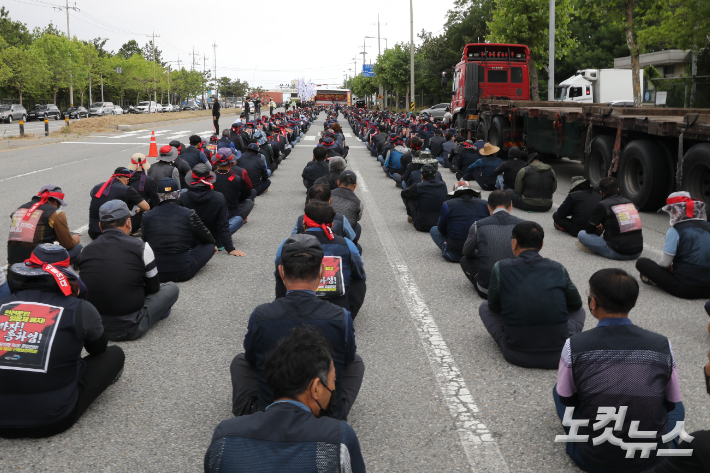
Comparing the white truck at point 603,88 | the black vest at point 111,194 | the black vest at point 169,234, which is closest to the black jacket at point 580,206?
the black vest at point 169,234

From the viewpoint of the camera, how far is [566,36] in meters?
36.4

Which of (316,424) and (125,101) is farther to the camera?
(125,101)

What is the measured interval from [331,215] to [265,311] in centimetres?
209

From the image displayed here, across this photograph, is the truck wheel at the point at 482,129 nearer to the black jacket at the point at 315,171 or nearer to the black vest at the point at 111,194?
the black jacket at the point at 315,171

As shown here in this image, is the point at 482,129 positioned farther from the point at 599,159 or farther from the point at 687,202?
the point at 687,202

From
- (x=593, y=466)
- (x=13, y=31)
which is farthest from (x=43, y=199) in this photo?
(x=13, y=31)

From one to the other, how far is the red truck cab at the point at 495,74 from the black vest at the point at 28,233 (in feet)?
62.8

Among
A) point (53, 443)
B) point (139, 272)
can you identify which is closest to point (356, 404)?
point (53, 443)

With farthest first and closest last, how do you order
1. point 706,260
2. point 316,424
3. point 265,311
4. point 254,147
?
point 254,147
point 706,260
point 265,311
point 316,424

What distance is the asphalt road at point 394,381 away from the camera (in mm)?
4016

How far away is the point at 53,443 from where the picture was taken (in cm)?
416

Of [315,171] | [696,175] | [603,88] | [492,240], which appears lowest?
[492,240]

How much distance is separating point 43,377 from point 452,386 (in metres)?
2.75

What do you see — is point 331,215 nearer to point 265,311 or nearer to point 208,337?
point 208,337
